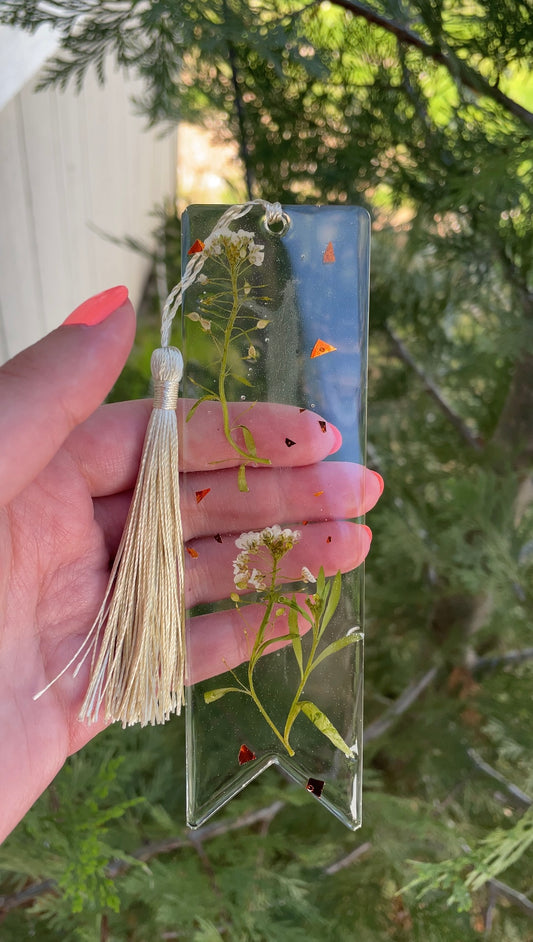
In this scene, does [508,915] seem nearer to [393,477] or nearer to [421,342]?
[393,477]

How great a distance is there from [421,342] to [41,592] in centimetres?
67

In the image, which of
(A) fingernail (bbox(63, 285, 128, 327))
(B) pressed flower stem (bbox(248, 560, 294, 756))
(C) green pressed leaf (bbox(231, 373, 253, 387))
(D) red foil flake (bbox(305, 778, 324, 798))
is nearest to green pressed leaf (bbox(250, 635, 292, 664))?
(B) pressed flower stem (bbox(248, 560, 294, 756))

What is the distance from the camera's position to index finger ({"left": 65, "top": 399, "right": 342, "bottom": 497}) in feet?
2.50

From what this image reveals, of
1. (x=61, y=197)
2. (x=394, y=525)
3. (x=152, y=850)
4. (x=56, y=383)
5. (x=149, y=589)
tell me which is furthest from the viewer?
(x=61, y=197)

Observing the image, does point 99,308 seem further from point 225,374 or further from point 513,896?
point 513,896

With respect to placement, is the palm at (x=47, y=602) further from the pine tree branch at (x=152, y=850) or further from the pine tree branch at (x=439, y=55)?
the pine tree branch at (x=439, y=55)

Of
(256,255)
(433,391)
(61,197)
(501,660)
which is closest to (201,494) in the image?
(256,255)

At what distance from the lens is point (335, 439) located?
77 centimetres

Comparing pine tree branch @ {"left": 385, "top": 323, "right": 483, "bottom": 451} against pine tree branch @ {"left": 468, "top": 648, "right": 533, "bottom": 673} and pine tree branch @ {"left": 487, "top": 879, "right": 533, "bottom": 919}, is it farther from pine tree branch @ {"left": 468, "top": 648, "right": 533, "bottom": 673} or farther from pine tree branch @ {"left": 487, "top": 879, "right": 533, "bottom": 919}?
pine tree branch @ {"left": 487, "top": 879, "right": 533, "bottom": 919}

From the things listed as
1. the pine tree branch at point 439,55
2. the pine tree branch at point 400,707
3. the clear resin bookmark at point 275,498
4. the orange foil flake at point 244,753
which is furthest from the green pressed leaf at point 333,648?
the pine tree branch at point 439,55

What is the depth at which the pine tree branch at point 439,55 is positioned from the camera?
72cm

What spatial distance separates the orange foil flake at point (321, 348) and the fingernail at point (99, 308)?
196mm

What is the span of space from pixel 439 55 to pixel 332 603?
1.85ft

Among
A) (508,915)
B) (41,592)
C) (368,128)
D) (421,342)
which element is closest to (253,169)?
(368,128)
